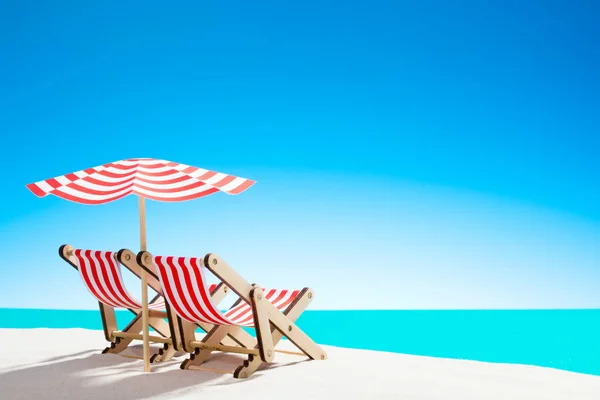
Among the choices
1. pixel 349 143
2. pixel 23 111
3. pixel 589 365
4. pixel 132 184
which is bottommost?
pixel 132 184

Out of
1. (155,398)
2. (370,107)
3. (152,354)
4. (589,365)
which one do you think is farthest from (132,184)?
(370,107)

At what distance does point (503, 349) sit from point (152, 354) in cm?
898

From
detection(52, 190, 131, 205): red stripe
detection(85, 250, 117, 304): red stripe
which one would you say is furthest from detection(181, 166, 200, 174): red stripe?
detection(85, 250, 117, 304): red stripe

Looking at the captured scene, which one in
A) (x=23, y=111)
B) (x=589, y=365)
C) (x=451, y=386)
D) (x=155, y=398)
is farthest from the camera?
(x=23, y=111)

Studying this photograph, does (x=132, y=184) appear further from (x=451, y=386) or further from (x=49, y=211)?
Answer: (x=49, y=211)

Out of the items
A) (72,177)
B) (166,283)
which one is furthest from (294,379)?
(72,177)

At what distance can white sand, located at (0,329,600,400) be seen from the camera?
145 inches

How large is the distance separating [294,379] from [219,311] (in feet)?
2.10

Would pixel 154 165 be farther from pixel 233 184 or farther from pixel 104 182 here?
pixel 233 184

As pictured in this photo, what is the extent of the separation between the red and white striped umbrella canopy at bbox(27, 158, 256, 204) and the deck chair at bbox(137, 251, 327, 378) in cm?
41

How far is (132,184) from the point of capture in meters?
4.06

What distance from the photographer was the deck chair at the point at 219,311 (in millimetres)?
4039

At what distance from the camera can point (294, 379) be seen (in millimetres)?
4055

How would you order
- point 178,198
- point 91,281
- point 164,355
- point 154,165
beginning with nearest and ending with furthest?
1. point 178,198
2. point 154,165
3. point 91,281
4. point 164,355
